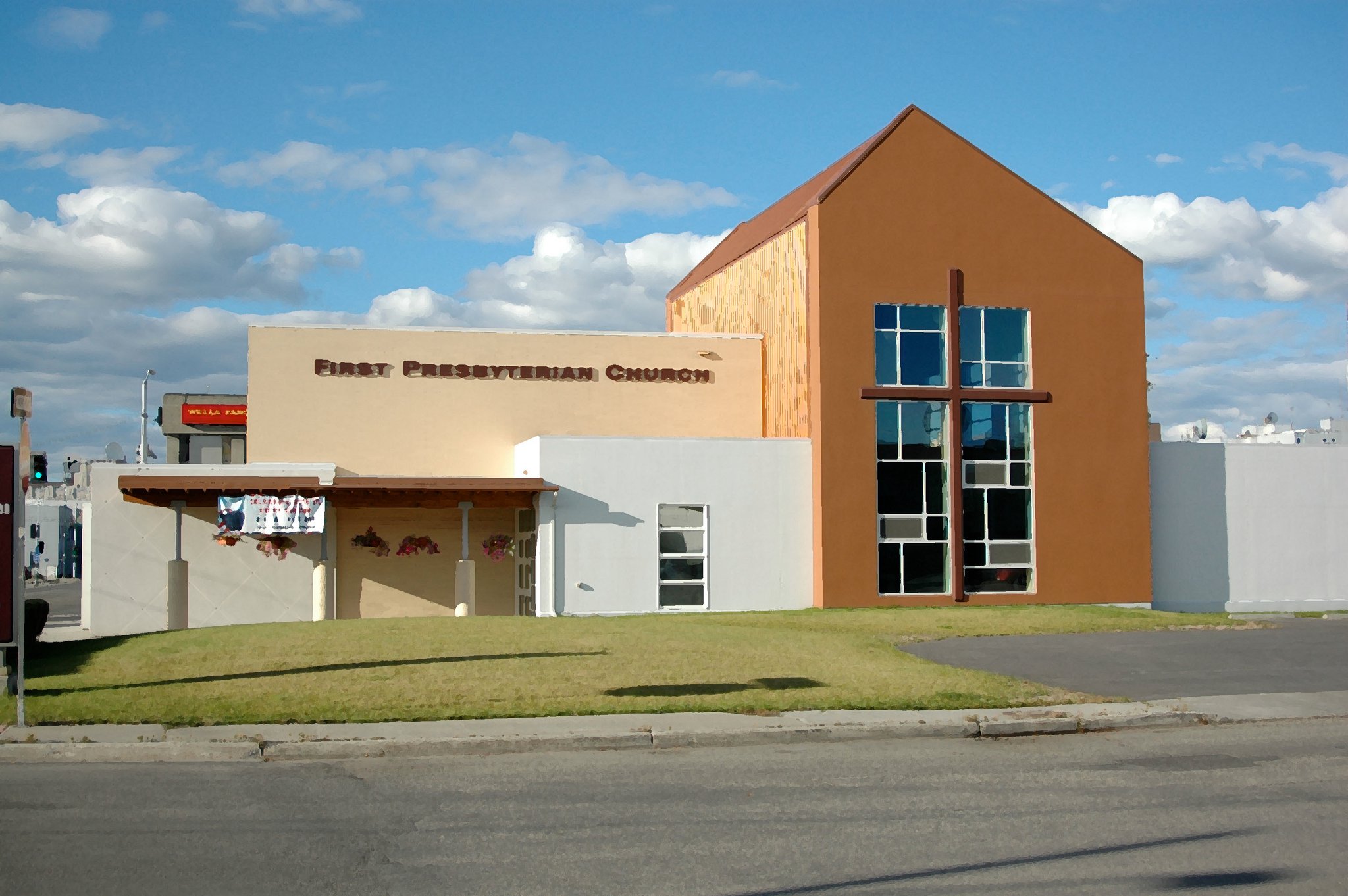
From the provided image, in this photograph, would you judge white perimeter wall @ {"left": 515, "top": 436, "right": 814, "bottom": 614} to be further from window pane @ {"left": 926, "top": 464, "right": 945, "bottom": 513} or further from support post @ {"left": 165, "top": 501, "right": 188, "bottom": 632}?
support post @ {"left": 165, "top": 501, "right": 188, "bottom": 632}

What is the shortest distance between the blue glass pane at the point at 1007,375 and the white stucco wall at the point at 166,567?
51.5ft

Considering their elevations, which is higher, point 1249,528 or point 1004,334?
point 1004,334

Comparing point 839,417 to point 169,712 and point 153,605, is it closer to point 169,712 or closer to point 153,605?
point 153,605

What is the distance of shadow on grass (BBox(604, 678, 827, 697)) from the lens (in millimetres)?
14031

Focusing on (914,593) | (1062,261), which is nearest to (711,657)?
(914,593)

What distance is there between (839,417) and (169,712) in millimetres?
19620

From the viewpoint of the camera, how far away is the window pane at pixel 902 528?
3012 centimetres

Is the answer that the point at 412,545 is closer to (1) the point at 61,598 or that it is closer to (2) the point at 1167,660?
(2) the point at 1167,660

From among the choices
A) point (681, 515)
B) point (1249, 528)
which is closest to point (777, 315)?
point (681, 515)

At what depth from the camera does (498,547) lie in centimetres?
3322

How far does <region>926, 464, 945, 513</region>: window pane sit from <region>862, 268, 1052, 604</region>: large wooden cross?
19 cm

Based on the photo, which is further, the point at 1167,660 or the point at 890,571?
the point at 890,571

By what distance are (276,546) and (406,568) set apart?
3.54 m

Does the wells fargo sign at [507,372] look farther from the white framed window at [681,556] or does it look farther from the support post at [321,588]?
the white framed window at [681,556]
